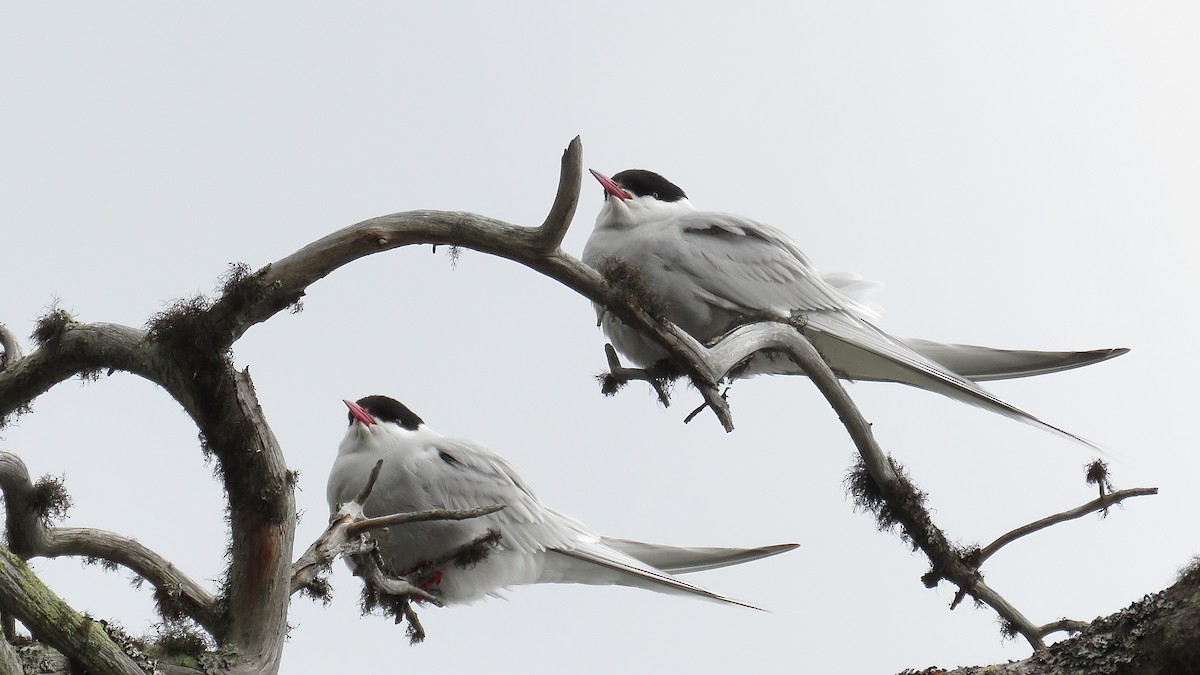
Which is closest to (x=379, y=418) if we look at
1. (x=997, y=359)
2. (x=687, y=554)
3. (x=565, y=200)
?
(x=687, y=554)

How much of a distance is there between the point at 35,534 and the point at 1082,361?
14.3 feet

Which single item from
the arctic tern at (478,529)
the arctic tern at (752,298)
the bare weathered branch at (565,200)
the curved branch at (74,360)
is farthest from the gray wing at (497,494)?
the bare weathered branch at (565,200)

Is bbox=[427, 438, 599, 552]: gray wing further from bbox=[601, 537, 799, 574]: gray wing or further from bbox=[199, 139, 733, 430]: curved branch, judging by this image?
bbox=[199, 139, 733, 430]: curved branch

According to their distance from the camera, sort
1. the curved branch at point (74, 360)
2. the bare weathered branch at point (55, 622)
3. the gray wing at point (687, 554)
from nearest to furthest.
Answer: the bare weathered branch at point (55, 622)
the curved branch at point (74, 360)
the gray wing at point (687, 554)

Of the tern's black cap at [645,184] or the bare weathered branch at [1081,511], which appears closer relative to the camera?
the bare weathered branch at [1081,511]

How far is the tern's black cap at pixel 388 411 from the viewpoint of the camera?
20.5 ft

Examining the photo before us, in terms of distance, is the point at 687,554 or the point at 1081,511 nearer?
the point at 1081,511

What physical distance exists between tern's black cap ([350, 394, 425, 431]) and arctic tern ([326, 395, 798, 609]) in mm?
83

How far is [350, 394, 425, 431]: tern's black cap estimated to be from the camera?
20.5ft

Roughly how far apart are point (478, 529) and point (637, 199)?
1959 mm

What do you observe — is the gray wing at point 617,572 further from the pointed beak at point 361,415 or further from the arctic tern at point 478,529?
the pointed beak at point 361,415

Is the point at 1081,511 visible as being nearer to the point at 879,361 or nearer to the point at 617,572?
the point at 879,361

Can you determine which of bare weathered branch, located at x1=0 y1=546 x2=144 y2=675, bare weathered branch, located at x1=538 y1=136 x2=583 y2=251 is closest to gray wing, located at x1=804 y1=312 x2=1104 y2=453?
bare weathered branch, located at x1=538 y1=136 x2=583 y2=251

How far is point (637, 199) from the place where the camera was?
618 cm
